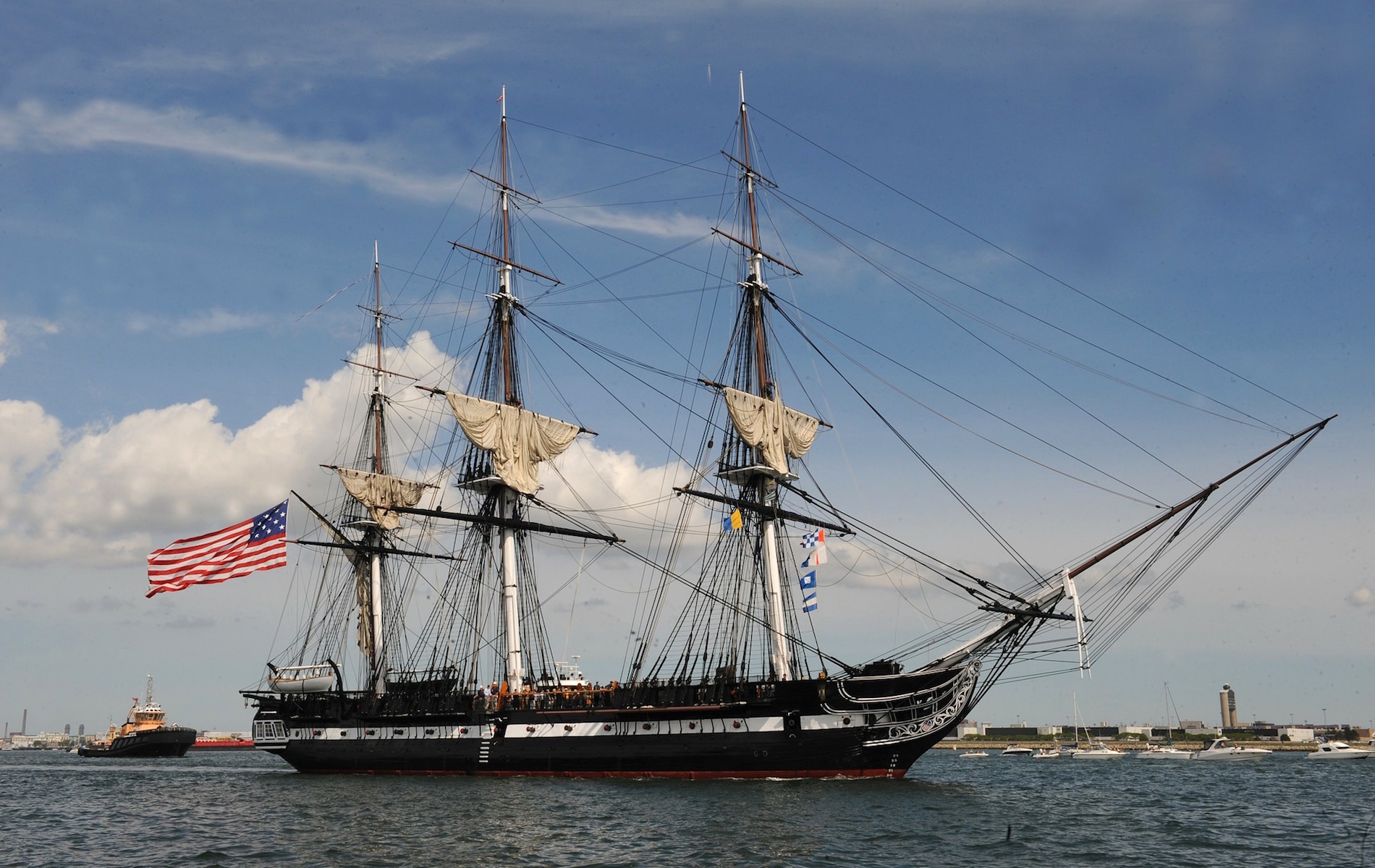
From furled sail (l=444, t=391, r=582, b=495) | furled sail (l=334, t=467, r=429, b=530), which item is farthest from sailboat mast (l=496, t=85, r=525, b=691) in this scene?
furled sail (l=334, t=467, r=429, b=530)

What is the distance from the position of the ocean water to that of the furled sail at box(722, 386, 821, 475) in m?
16.1

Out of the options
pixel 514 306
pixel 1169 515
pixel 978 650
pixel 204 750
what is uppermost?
pixel 514 306

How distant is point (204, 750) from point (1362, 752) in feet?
491

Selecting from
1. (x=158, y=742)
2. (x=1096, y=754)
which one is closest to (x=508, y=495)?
(x=158, y=742)

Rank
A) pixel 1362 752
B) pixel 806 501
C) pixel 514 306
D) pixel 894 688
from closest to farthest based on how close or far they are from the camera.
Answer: pixel 894 688, pixel 806 501, pixel 514 306, pixel 1362 752

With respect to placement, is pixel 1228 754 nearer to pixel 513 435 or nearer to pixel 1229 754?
pixel 1229 754

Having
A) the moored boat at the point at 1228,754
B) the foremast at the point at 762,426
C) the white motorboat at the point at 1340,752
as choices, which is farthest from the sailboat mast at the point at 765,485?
the white motorboat at the point at 1340,752

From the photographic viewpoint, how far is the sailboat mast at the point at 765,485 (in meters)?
48.7

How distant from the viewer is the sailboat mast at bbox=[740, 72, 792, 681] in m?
48.7

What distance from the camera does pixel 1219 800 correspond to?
153ft

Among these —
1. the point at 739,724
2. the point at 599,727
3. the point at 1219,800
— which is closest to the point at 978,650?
the point at 739,724

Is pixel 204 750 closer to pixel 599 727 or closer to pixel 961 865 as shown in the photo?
pixel 599 727

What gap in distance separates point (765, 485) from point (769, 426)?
2842 mm

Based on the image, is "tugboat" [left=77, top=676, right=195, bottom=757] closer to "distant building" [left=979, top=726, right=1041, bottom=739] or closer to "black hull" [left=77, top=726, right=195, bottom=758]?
"black hull" [left=77, top=726, right=195, bottom=758]
